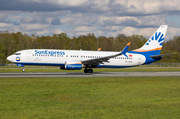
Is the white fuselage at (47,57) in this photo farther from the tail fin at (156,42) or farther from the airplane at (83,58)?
the tail fin at (156,42)

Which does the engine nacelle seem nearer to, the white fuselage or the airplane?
the airplane

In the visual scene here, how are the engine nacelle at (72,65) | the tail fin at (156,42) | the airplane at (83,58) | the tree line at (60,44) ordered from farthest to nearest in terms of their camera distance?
the tree line at (60,44)
the tail fin at (156,42)
the airplane at (83,58)
the engine nacelle at (72,65)

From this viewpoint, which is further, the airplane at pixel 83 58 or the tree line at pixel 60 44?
the tree line at pixel 60 44

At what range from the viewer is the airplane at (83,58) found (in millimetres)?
37906

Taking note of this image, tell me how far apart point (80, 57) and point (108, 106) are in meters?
27.2

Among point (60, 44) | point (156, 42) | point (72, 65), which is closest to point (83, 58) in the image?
point (72, 65)

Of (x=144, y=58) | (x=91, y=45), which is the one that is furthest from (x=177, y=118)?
(x=91, y=45)

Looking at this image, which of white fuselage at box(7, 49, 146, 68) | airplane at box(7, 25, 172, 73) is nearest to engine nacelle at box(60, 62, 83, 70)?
airplane at box(7, 25, 172, 73)

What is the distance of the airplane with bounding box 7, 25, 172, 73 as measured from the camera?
1492 inches

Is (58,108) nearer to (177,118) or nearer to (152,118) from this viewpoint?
(152,118)

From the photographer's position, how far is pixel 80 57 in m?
39.6

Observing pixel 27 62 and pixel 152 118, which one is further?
pixel 27 62

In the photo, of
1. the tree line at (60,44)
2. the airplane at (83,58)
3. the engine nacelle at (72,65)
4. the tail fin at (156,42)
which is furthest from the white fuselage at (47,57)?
the tree line at (60,44)

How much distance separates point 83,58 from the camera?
3969 centimetres
